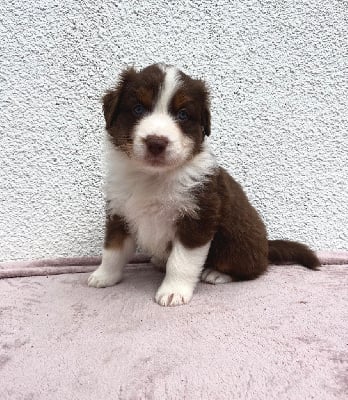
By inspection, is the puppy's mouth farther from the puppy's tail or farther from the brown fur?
the puppy's tail

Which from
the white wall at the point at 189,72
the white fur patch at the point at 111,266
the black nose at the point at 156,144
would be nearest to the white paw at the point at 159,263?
the white fur patch at the point at 111,266

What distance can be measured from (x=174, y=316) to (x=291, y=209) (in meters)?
1.69

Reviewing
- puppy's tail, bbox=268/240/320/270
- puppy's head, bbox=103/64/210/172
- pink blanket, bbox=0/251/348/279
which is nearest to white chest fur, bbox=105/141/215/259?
puppy's head, bbox=103/64/210/172

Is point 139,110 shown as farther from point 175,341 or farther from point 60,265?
point 60,265

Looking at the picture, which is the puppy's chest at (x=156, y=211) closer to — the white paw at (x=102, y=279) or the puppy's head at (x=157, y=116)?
the puppy's head at (x=157, y=116)

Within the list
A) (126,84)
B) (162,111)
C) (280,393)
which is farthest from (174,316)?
(126,84)

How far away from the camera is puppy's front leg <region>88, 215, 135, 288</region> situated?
2.45m

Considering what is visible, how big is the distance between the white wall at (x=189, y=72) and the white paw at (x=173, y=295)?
3.58 feet

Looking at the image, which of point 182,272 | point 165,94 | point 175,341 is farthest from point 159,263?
point 165,94

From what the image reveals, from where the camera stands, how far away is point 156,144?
1.93m

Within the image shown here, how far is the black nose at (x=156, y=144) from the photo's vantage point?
6.33 ft

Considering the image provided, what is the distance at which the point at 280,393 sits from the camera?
135 cm

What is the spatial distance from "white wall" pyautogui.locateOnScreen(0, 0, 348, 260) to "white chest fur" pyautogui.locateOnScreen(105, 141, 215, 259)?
30.9 inches

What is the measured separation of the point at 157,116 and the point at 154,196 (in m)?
0.45
